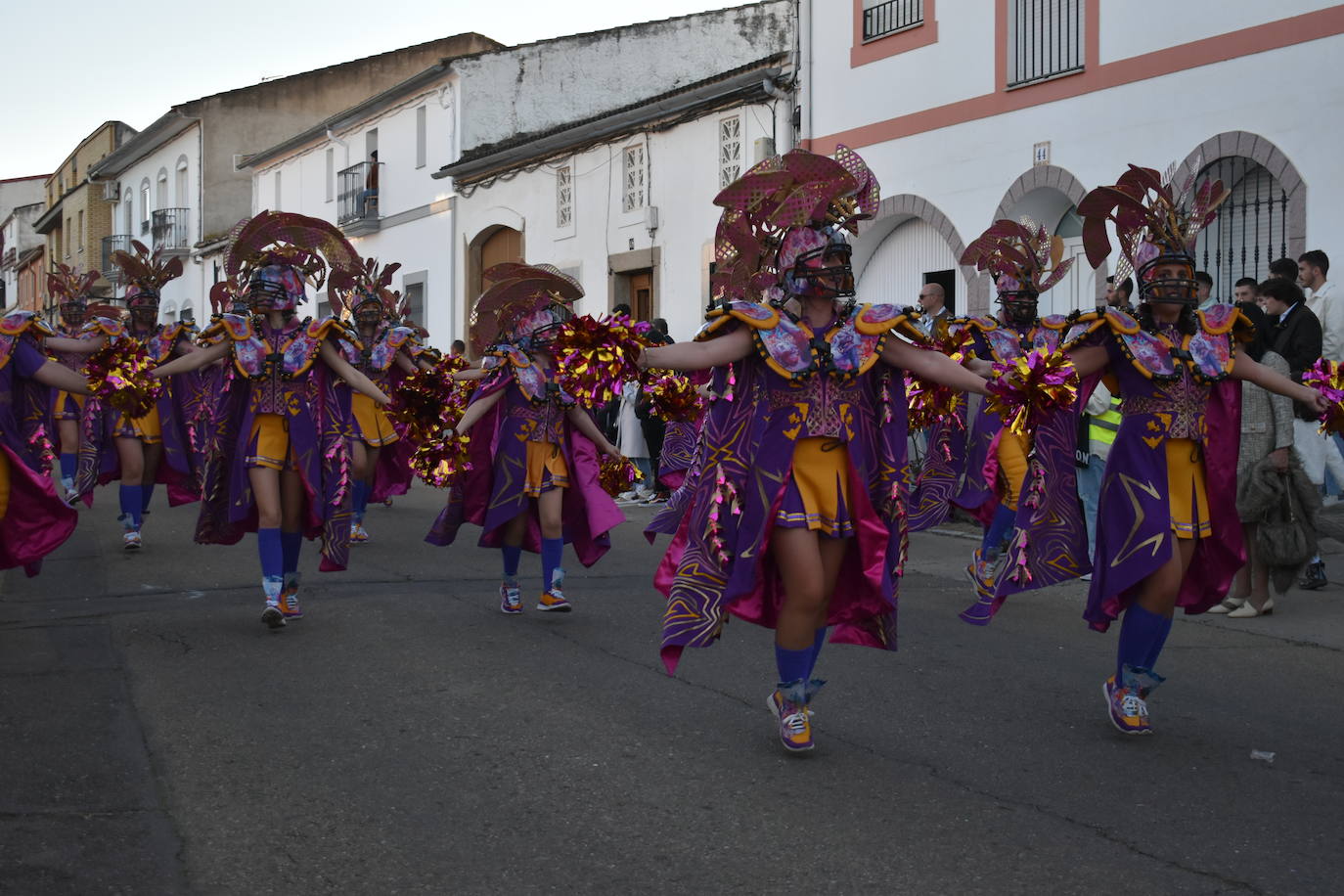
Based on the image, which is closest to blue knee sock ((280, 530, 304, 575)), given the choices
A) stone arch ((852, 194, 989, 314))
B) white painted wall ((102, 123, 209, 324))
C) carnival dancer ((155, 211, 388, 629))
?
carnival dancer ((155, 211, 388, 629))

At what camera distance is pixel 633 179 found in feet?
79.1

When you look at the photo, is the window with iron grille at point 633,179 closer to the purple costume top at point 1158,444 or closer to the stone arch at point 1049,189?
the stone arch at point 1049,189

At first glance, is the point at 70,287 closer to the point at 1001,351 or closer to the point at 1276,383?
the point at 1001,351

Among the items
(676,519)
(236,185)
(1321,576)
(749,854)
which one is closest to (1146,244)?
(676,519)

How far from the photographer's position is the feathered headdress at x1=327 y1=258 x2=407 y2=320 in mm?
9344

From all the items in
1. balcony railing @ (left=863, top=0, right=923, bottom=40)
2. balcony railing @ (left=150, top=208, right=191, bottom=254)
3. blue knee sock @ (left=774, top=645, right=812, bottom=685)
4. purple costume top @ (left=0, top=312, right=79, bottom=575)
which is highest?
balcony railing @ (left=150, top=208, right=191, bottom=254)

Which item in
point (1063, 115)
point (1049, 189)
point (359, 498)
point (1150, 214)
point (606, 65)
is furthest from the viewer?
point (606, 65)

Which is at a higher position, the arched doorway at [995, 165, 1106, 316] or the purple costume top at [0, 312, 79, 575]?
the arched doorway at [995, 165, 1106, 316]

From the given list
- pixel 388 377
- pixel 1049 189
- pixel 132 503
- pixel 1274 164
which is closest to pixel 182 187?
pixel 1049 189

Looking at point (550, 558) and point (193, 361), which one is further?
point (550, 558)

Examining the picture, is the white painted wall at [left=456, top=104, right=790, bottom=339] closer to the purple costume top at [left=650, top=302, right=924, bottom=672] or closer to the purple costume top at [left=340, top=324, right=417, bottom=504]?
the purple costume top at [left=340, top=324, right=417, bottom=504]

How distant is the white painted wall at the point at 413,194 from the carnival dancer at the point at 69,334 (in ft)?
48.8

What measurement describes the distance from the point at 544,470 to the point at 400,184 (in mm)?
25082

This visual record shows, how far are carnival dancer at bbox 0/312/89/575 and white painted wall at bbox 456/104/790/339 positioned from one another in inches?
524
